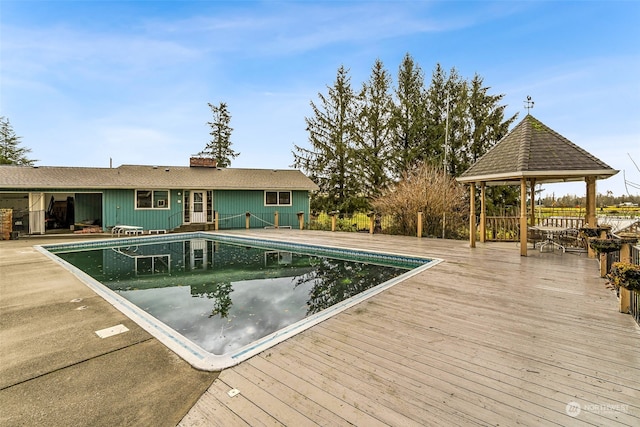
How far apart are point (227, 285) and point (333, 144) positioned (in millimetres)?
15719

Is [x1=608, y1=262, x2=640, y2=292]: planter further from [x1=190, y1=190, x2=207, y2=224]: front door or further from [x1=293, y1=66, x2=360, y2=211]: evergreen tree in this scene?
[x1=293, y1=66, x2=360, y2=211]: evergreen tree

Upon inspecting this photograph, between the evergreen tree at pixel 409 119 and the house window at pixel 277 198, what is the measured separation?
7.18 metres

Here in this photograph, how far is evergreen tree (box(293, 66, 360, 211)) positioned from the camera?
2023cm

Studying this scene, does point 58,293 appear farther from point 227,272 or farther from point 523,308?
point 523,308

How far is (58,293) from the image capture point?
4992 millimetres


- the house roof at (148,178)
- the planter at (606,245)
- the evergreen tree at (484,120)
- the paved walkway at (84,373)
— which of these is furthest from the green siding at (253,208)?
the planter at (606,245)

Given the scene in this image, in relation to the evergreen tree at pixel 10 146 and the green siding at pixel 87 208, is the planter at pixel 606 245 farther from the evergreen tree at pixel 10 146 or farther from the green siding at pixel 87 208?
the evergreen tree at pixel 10 146

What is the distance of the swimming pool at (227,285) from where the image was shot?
3650 millimetres

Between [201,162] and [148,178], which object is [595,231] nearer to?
[148,178]

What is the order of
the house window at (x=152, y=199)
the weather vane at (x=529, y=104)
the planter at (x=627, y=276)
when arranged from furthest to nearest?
the house window at (x=152, y=199) < the weather vane at (x=529, y=104) < the planter at (x=627, y=276)

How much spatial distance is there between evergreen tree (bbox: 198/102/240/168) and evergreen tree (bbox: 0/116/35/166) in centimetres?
1745

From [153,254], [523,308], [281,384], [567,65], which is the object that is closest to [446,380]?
[281,384]

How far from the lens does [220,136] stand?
3005 centimetres
